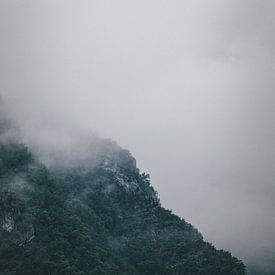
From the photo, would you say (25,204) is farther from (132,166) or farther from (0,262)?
(132,166)

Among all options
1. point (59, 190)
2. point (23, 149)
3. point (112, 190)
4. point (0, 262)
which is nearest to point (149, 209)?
point (112, 190)

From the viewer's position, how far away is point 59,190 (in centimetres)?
13688

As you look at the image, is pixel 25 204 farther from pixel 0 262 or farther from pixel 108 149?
pixel 108 149

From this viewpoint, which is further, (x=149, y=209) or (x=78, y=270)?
(x=149, y=209)

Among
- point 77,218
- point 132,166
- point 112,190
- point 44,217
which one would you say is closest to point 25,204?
point 44,217

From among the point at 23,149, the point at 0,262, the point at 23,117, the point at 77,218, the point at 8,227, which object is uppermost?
the point at 23,117

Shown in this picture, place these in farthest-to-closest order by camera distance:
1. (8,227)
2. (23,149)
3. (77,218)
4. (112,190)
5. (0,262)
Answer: (112,190) < (23,149) < (77,218) < (8,227) < (0,262)

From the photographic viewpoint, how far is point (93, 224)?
137500mm

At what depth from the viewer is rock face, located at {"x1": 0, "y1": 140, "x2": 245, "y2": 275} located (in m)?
117

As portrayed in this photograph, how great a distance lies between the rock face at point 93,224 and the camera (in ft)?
384

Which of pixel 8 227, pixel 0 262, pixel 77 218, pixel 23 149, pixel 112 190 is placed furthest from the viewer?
pixel 112 190

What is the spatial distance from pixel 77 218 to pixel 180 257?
2628cm

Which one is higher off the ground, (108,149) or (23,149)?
(108,149)

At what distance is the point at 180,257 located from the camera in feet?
452
